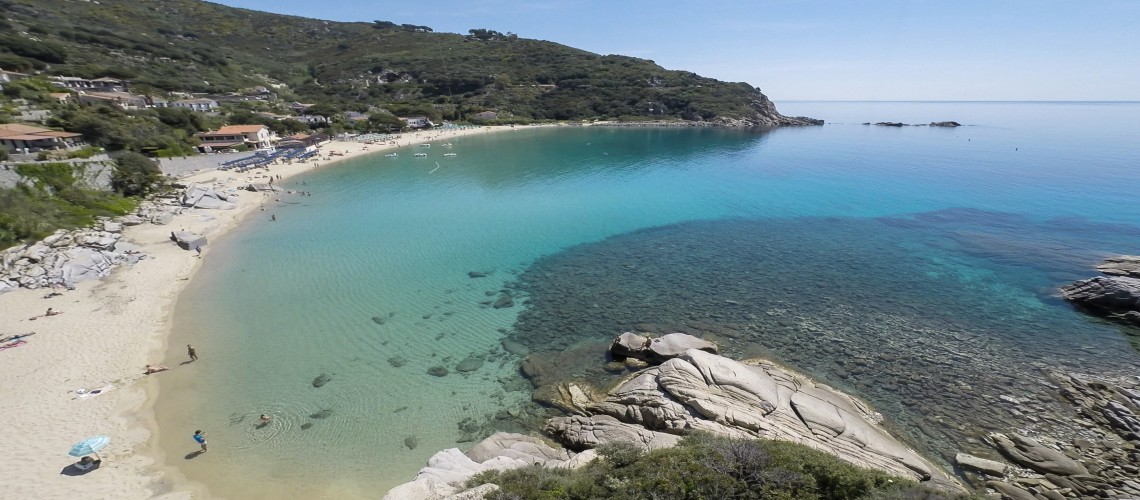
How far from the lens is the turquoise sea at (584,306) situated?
17484 millimetres

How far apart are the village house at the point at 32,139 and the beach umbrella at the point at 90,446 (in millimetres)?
47510

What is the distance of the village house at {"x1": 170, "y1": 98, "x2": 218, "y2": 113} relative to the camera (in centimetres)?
9131

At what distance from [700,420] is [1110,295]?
91.0ft

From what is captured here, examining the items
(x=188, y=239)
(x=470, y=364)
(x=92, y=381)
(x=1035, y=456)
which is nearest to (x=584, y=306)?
(x=470, y=364)

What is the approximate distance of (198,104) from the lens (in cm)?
9469

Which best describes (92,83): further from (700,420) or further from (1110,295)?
(1110,295)

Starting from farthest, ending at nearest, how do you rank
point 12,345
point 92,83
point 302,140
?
point 92,83 → point 302,140 → point 12,345

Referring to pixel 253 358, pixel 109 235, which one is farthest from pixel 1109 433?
pixel 109 235

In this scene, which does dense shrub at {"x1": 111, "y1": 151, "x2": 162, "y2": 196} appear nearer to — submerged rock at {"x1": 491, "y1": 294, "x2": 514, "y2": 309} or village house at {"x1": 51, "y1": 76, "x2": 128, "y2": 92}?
submerged rock at {"x1": 491, "y1": 294, "x2": 514, "y2": 309}

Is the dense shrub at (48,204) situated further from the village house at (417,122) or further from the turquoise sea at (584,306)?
the village house at (417,122)

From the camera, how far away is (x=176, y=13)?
18188cm

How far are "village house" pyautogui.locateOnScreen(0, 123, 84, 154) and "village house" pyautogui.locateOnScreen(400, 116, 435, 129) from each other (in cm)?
7593

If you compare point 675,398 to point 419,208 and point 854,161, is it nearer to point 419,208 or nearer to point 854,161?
point 419,208

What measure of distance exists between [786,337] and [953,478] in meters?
9.28
